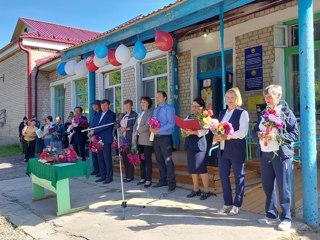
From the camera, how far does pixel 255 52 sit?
7023 mm

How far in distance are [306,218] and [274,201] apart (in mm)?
380

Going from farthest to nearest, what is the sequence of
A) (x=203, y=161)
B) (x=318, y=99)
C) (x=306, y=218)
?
(x=318, y=99) → (x=203, y=161) → (x=306, y=218)

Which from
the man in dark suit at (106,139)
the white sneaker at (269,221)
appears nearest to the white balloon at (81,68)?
the man in dark suit at (106,139)

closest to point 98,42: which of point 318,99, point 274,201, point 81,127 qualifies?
point 81,127

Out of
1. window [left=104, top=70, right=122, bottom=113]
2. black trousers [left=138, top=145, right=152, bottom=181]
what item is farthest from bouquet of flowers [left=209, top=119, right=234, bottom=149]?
window [left=104, top=70, right=122, bottom=113]

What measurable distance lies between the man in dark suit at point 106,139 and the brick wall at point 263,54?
281 centimetres

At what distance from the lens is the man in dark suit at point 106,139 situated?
6.55 m

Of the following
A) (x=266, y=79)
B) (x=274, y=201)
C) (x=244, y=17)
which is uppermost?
(x=244, y=17)

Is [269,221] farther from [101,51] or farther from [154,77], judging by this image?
[154,77]

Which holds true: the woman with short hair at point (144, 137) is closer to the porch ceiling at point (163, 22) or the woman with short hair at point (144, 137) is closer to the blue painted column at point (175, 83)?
the porch ceiling at point (163, 22)

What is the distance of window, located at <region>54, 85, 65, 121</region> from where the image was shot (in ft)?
50.1

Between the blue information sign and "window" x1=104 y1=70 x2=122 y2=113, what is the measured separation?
5.34m

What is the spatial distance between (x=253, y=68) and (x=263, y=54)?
0.34 meters

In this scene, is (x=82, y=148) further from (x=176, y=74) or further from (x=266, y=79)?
(x=266, y=79)
